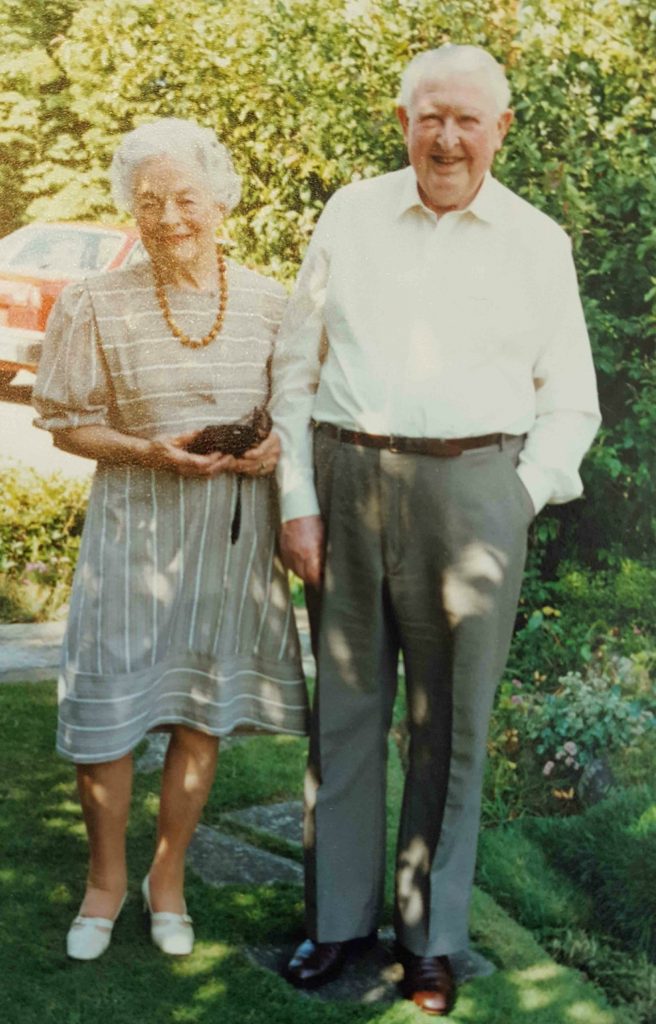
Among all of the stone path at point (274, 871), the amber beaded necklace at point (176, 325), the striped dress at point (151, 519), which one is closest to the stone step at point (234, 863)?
the stone path at point (274, 871)

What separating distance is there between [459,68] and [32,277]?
168 cm

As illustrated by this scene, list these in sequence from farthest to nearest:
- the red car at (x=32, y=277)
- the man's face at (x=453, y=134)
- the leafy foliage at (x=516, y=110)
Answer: the leafy foliage at (x=516, y=110)
the red car at (x=32, y=277)
the man's face at (x=453, y=134)

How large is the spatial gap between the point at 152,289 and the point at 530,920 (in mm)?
1700

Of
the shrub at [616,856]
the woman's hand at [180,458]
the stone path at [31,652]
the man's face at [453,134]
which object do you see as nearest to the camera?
the man's face at [453,134]

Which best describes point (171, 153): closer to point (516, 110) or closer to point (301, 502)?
point (301, 502)

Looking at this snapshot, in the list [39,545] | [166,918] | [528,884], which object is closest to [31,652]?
[39,545]

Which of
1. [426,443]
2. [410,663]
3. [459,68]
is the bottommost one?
[410,663]

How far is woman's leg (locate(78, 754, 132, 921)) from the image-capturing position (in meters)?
2.56

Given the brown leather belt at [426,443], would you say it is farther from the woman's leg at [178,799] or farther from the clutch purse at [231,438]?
the woman's leg at [178,799]

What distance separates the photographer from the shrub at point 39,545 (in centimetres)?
468

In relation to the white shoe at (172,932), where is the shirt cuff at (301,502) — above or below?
above

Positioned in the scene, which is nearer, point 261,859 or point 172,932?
point 172,932

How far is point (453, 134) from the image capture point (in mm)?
2324

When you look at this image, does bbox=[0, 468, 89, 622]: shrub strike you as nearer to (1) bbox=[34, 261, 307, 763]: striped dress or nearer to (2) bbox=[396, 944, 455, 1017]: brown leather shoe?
(1) bbox=[34, 261, 307, 763]: striped dress
